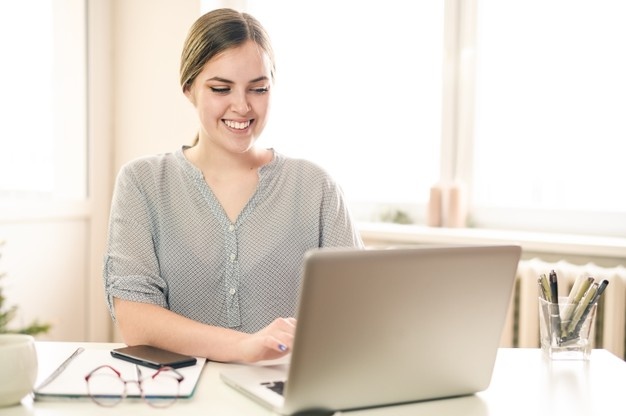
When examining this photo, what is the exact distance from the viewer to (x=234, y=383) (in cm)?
114

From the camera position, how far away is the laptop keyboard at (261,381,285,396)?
43.5 inches

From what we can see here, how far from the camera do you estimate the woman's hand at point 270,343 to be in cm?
121

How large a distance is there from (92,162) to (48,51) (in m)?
0.49

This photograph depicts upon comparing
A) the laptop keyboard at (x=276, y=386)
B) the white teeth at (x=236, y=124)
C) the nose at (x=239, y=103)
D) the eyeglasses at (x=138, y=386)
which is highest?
the nose at (x=239, y=103)

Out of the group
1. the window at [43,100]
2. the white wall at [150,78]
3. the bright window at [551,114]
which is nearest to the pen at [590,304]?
the bright window at [551,114]

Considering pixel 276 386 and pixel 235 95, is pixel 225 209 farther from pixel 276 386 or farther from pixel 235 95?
pixel 276 386

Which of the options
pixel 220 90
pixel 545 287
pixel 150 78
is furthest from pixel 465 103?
pixel 545 287

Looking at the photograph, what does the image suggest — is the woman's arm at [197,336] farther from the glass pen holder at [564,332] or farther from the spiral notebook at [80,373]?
the glass pen holder at [564,332]

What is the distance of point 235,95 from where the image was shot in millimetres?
1671

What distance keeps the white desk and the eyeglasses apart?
14 millimetres

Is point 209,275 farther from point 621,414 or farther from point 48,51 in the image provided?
point 48,51

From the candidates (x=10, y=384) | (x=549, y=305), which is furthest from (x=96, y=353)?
(x=549, y=305)

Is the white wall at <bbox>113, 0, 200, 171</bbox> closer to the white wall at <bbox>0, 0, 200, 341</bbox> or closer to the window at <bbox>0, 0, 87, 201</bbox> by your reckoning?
the white wall at <bbox>0, 0, 200, 341</bbox>

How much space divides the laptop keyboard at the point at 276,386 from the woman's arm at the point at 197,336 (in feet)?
0.25
